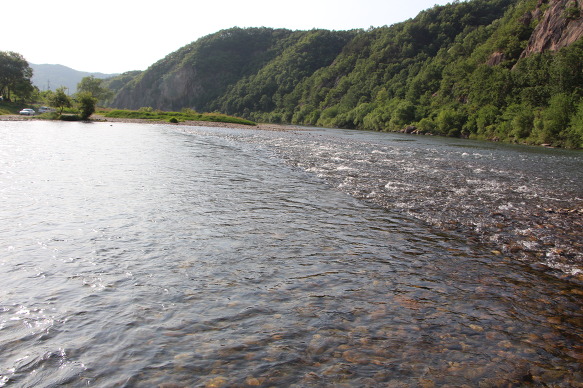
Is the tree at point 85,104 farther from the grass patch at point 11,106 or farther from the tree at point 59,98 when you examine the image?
the grass patch at point 11,106

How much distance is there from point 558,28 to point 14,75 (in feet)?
522

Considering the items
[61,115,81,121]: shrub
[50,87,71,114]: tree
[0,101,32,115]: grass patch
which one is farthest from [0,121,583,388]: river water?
[0,101,32,115]: grass patch

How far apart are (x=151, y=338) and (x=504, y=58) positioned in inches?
5382

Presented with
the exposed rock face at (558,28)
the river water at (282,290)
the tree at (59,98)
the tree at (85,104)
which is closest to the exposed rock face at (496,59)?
the exposed rock face at (558,28)

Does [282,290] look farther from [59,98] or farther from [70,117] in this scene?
[59,98]

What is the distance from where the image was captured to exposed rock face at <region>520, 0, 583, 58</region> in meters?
89.4

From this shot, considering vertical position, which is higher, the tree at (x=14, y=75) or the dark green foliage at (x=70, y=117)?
the tree at (x=14, y=75)

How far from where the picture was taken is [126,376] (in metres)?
5.30

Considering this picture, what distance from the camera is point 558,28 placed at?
95125 millimetres

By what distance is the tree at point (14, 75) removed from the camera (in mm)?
126750

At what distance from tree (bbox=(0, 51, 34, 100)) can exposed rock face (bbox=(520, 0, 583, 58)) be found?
505 feet

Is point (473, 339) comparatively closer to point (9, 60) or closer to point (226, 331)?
point (226, 331)

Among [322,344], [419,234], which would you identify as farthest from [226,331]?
[419,234]

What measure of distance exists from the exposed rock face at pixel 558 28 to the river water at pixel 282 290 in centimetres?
9592
